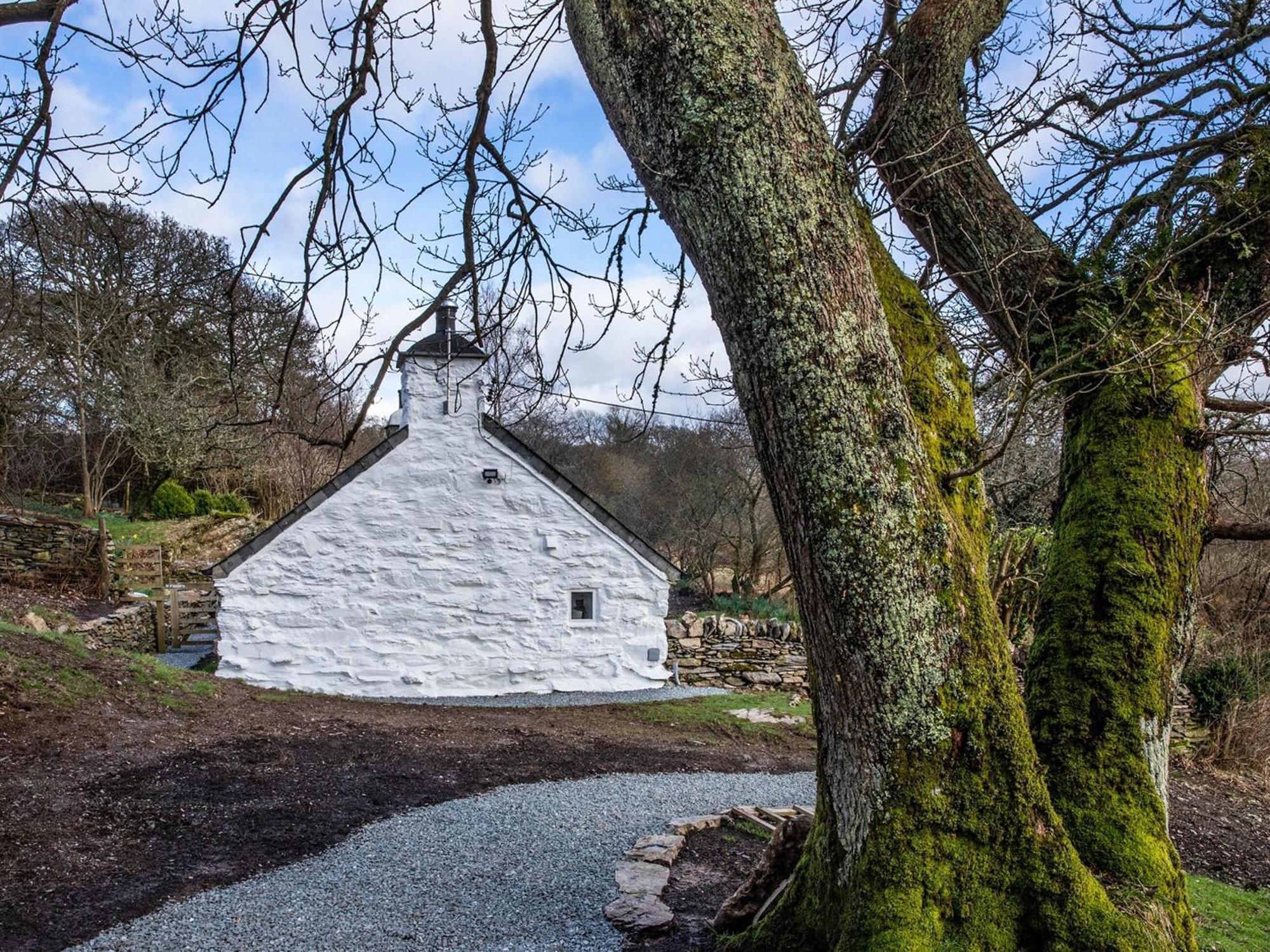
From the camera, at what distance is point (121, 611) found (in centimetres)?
1468

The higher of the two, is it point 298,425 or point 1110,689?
point 298,425

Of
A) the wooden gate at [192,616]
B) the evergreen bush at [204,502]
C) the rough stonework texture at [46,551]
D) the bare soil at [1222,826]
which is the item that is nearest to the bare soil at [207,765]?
the bare soil at [1222,826]

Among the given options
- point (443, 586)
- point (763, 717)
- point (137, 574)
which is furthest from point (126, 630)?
point (763, 717)

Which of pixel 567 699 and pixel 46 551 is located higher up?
pixel 46 551

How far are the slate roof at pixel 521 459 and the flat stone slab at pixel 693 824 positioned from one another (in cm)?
643

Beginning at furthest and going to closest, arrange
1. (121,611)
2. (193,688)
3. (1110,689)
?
1. (121,611)
2. (193,688)
3. (1110,689)

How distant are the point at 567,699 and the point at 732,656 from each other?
9.39 ft

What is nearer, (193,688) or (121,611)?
(193,688)

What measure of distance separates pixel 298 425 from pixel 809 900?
363 cm

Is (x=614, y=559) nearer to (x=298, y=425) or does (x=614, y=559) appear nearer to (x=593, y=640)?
(x=593, y=640)

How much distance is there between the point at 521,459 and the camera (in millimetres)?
12367

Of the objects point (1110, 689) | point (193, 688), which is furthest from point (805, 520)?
point (193, 688)

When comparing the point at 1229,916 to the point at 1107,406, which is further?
the point at 1229,916

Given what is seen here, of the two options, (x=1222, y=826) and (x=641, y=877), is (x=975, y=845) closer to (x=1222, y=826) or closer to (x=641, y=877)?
(x=641, y=877)
